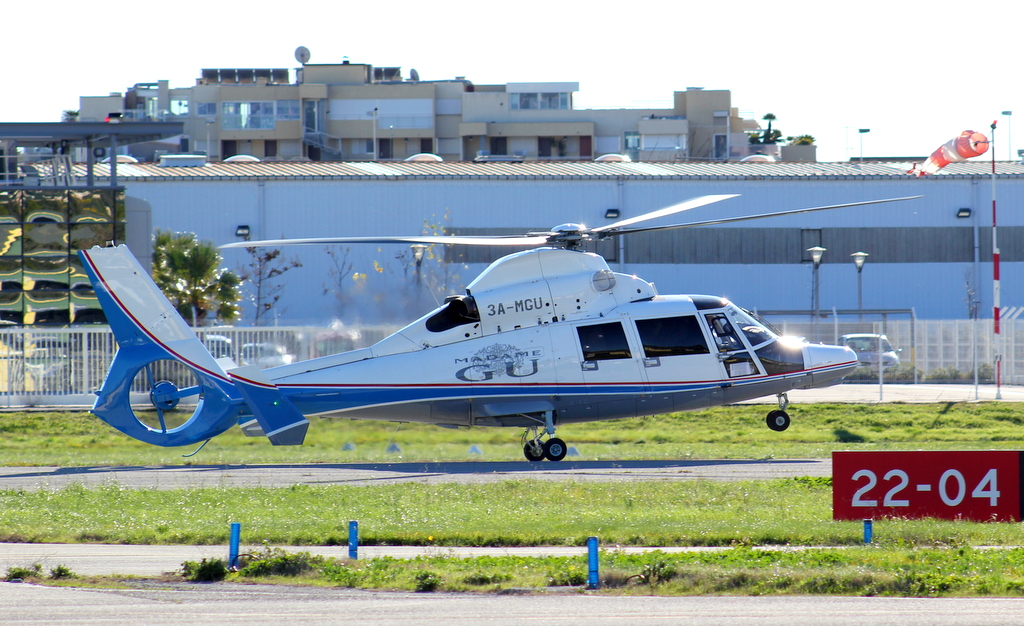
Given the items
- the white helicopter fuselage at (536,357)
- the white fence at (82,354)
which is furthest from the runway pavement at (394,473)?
the white fence at (82,354)

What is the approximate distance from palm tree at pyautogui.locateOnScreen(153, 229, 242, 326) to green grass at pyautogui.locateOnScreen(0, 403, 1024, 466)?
830 cm

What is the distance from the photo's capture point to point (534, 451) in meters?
20.5

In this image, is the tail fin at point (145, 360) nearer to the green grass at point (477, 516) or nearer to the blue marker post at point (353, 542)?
the green grass at point (477, 516)

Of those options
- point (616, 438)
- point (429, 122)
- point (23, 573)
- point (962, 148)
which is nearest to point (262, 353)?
point (616, 438)

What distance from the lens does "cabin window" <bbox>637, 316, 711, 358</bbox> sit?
2006 cm

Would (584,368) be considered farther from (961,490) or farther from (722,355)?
(961,490)

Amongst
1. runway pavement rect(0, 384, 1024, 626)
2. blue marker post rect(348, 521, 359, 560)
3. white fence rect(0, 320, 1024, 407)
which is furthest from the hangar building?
blue marker post rect(348, 521, 359, 560)

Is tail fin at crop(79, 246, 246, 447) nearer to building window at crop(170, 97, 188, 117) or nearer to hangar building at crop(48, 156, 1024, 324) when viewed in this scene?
hangar building at crop(48, 156, 1024, 324)

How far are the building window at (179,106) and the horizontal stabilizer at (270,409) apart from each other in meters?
85.4

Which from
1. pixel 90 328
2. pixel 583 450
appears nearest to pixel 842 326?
pixel 583 450

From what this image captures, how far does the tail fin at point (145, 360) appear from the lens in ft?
62.0

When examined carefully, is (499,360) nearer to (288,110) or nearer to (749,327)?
(749,327)

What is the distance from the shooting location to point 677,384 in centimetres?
2030

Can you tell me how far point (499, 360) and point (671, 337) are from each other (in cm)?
313
